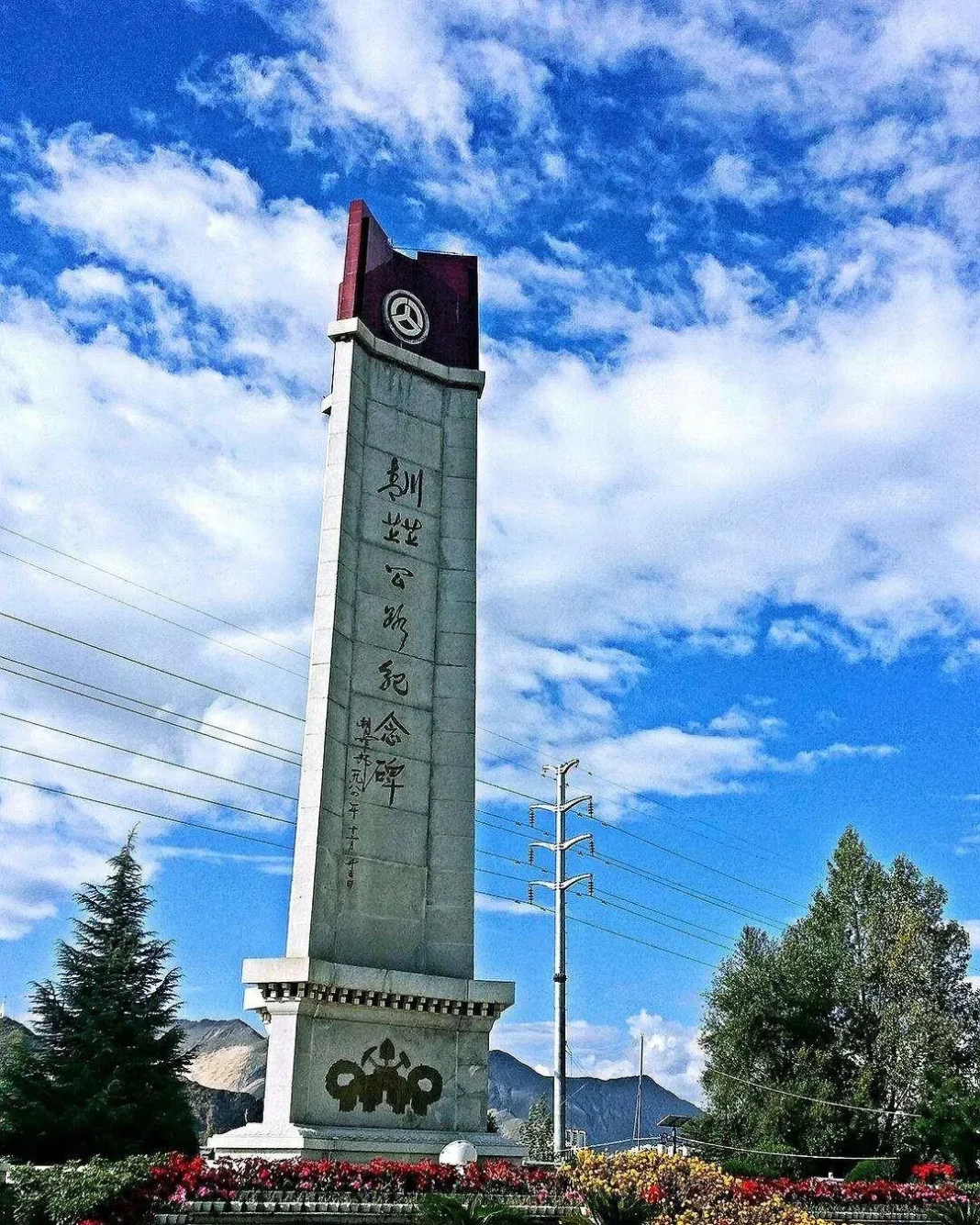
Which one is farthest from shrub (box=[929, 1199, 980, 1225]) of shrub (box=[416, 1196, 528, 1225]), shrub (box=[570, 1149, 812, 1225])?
shrub (box=[416, 1196, 528, 1225])

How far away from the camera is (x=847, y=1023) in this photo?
1885 inches

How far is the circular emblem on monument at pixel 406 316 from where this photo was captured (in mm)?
27266

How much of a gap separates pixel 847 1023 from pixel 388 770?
32329mm

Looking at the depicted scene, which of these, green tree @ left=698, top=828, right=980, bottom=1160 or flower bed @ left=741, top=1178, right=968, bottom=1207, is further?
green tree @ left=698, top=828, right=980, bottom=1160

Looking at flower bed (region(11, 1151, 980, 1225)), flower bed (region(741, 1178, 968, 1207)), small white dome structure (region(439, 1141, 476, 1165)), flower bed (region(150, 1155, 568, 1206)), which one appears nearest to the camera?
flower bed (region(11, 1151, 980, 1225))

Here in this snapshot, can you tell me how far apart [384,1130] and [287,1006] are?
2845 millimetres

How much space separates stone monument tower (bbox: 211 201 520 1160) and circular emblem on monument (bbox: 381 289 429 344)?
5 cm

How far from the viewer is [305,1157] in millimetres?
19484

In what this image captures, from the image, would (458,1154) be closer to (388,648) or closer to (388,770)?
(388,770)

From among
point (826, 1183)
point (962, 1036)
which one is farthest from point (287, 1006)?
point (962, 1036)

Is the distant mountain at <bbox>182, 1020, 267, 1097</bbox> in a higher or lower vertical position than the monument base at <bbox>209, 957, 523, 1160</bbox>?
higher

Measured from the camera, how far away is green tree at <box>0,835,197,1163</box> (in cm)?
2608

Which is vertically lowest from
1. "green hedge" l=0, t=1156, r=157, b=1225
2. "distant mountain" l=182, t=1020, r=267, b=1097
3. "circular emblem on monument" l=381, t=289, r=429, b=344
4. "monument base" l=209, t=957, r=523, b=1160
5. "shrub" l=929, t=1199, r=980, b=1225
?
"shrub" l=929, t=1199, r=980, b=1225

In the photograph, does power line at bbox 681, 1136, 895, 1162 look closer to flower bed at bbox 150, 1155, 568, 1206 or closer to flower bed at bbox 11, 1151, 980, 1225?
flower bed at bbox 11, 1151, 980, 1225
